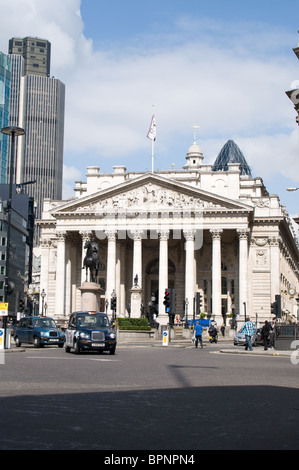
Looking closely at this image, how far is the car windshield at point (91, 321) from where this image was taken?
3247 centimetres

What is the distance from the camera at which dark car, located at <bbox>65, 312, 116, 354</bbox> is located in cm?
3175

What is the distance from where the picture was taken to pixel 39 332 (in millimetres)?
40125

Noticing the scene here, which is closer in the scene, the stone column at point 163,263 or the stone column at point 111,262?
the stone column at point 163,263

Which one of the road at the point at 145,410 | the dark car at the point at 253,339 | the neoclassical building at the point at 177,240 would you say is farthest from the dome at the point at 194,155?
the road at the point at 145,410

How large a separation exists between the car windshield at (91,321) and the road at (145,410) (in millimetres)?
11064

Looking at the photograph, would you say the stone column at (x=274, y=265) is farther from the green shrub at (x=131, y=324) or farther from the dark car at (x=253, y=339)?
the dark car at (x=253, y=339)

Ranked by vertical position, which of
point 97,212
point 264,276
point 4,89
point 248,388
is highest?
point 4,89

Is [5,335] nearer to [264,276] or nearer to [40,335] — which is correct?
[40,335]

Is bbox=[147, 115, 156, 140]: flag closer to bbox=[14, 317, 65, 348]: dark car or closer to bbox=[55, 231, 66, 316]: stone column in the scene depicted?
bbox=[55, 231, 66, 316]: stone column

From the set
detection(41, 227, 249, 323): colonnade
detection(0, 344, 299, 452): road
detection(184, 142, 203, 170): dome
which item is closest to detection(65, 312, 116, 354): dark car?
detection(0, 344, 299, 452): road

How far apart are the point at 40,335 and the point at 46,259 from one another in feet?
172

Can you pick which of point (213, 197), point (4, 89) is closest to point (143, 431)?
point (213, 197)
